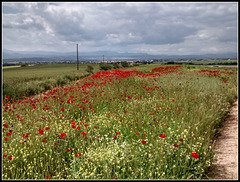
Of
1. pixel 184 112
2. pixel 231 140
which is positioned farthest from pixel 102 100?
pixel 231 140

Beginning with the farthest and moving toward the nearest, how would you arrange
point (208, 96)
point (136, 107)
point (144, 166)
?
point (208, 96) → point (136, 107) → point (144, 166)

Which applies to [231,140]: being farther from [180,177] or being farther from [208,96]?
[208,96]

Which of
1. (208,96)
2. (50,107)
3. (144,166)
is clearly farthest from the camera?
(208,96)

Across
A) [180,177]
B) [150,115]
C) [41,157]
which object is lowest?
[180,177]

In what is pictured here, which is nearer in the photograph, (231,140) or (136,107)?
(231,140)

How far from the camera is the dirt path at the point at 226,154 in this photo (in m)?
3.36

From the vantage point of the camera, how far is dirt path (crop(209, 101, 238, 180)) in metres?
3.36

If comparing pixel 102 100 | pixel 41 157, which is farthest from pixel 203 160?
pixel 102 100

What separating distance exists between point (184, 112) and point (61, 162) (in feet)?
12.2

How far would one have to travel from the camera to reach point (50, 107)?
6605mm

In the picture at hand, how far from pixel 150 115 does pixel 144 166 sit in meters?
2.14

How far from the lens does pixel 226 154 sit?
161 inches

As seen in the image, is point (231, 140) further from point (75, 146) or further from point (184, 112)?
point (75, 146)

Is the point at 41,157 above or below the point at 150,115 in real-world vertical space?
below
